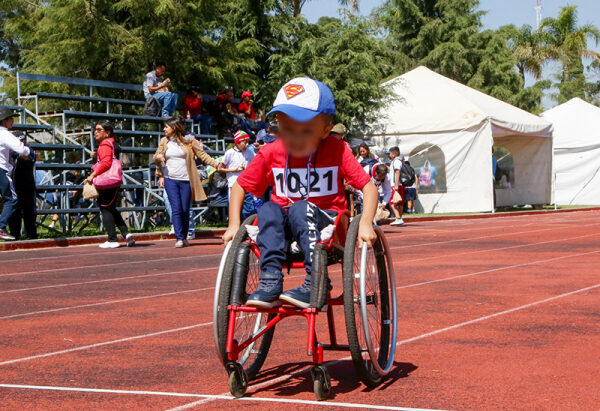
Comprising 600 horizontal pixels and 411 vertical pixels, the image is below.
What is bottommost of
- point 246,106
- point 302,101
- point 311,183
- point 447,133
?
point 311,183

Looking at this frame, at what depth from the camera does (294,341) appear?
568cm

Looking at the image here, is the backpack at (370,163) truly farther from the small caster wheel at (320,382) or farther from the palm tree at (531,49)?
the palm tree at (531,49)

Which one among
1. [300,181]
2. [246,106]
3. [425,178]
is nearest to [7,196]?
[246,106]

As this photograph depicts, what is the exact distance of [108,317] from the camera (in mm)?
6953

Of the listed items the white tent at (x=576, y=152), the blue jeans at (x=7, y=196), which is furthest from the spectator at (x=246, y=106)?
the white tent at (x=576, y=152)

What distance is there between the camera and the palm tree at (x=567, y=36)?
55594 millimetres

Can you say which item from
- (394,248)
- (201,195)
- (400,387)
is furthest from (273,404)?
(201,195)

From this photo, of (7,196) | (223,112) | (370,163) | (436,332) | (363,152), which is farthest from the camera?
(223,112)

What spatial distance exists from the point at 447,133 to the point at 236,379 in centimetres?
2278

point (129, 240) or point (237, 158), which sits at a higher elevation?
point (237, 158)

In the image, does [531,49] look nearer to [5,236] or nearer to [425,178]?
Answer: [425,178]

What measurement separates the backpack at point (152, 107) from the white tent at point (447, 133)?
7876 mm

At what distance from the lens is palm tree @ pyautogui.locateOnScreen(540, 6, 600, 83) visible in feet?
182

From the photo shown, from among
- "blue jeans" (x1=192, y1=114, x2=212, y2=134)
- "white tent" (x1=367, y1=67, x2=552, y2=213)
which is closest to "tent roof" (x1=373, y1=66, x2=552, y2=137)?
"white tent" (x1=367, y1=67, x2=552, y2=213)
